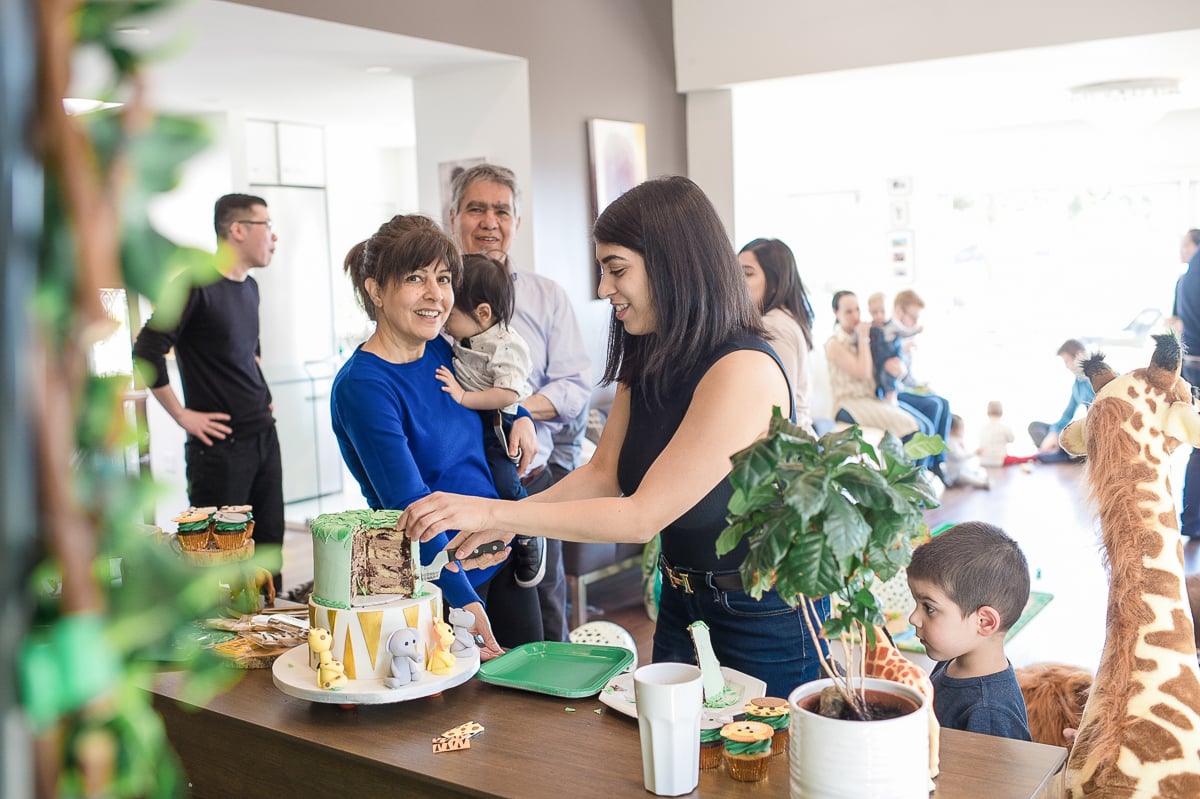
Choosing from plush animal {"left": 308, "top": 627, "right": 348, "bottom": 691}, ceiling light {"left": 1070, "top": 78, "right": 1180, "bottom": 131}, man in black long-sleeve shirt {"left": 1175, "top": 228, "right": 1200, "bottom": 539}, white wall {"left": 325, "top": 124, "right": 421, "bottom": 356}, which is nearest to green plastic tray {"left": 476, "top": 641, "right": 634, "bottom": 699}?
plush animal {"left": 308, "top": 627, "right": 348, "bottom": 691}

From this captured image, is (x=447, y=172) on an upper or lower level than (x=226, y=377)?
upper

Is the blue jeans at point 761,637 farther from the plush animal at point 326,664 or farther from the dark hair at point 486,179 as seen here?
the dark hair at point 486,179

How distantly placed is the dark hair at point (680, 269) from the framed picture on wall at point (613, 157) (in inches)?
141

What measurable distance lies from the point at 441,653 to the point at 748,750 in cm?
55

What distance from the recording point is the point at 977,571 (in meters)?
1.96

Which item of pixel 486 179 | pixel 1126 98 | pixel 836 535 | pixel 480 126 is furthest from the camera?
pixel 1126 98

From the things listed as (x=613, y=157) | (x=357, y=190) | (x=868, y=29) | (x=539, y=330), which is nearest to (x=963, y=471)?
(x=868, y=29)

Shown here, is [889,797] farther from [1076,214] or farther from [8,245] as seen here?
[1076,214]

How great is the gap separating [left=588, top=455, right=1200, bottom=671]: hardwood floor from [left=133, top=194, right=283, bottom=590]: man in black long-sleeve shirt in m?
1.61

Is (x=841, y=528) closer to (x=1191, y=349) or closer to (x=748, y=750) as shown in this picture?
(x=748, y=750)

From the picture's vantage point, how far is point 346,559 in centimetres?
166

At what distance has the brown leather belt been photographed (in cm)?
175

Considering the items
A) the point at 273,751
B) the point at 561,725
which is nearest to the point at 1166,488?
the point at 561,725

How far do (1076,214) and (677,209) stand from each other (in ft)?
30.3
